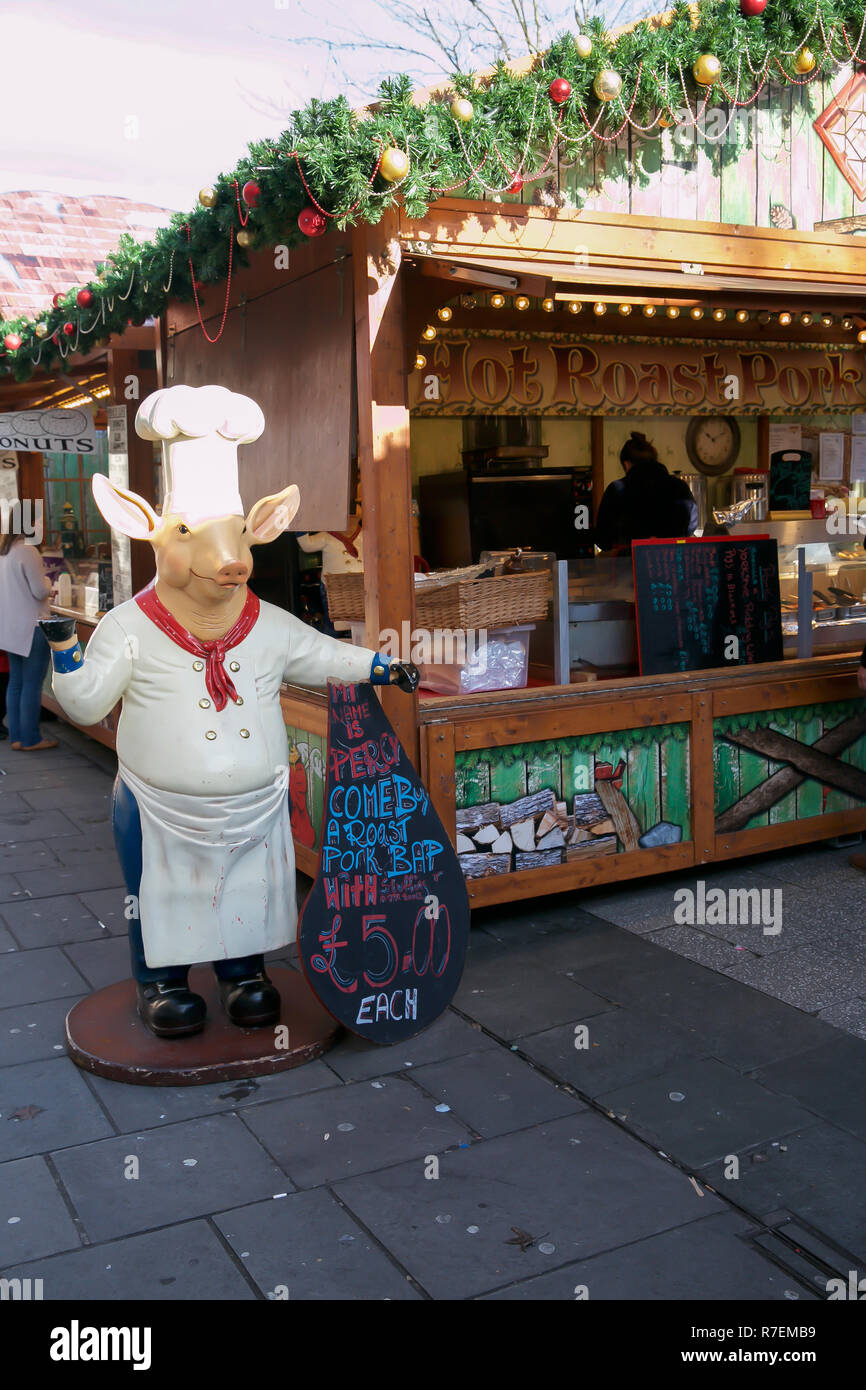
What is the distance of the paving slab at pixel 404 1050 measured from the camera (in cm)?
399

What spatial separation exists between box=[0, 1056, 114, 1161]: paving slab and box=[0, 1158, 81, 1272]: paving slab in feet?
0.37

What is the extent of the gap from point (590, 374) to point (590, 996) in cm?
357

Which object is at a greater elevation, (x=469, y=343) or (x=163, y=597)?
(x=469, y=343)

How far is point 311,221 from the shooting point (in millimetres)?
4535

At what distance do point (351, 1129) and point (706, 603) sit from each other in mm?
3486

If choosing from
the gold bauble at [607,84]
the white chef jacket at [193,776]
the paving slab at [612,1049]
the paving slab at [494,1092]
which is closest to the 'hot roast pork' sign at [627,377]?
the gold bauble at [607,84]

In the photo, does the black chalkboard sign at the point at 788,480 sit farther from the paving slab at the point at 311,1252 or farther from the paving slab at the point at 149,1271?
the paving slab at the point at 149,1271

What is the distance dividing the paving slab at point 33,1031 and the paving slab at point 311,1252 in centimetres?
134

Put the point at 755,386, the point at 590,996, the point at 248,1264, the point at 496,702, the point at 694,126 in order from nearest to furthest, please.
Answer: the point at 248,1264
the point at 590,996
the point at 496,702
the point at 694,126
the point at 755,386

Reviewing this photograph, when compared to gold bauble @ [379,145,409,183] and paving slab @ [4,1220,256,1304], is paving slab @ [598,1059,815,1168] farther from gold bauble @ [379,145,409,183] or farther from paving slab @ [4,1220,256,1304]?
gold bauble @ [379,145,409,183]

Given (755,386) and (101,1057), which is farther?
(755,386)

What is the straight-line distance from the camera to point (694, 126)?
5.87 meters
